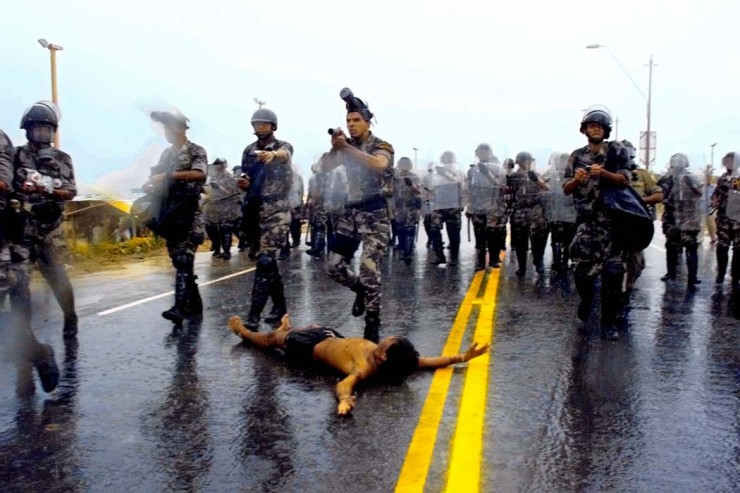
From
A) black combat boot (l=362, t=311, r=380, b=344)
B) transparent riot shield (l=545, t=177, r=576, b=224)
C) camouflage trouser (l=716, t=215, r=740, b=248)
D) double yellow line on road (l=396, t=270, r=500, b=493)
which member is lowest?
double yellow line on road (l=396, t=270, r=500, b=493)

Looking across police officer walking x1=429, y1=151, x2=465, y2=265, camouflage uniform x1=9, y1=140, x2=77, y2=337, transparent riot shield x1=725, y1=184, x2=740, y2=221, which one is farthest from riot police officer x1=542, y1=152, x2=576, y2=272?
camouflage uniform x1=9, y1=140, x2=77, y2=337

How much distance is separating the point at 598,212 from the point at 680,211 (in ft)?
15.1

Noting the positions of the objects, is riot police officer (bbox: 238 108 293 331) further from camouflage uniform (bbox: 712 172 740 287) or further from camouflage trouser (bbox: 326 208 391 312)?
camouflage uniform (bbox: 712 172 740 287)

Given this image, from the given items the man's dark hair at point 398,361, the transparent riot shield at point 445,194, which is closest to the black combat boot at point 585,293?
the man's dark hair at point 398,361

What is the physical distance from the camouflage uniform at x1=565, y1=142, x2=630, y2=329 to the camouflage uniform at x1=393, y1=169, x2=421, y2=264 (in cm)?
725

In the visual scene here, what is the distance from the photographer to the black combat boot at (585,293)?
743 cm

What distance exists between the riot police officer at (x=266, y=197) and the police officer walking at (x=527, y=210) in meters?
5.65

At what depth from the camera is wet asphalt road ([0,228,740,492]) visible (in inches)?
149

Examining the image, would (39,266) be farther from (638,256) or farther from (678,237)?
(678,237)

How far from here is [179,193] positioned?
299 inches

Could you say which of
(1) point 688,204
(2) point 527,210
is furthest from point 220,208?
(1) point 688,204

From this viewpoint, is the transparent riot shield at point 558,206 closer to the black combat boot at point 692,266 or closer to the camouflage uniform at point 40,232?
the black combat boot at point 692,266

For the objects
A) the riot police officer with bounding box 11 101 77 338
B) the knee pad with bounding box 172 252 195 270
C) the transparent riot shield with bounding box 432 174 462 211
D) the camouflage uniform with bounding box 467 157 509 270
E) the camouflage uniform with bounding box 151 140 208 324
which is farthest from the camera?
the transparent riot shield with bounding box 432 174 462 211

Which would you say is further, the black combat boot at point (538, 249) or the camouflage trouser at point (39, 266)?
the black combat boot at point (538, 249)
